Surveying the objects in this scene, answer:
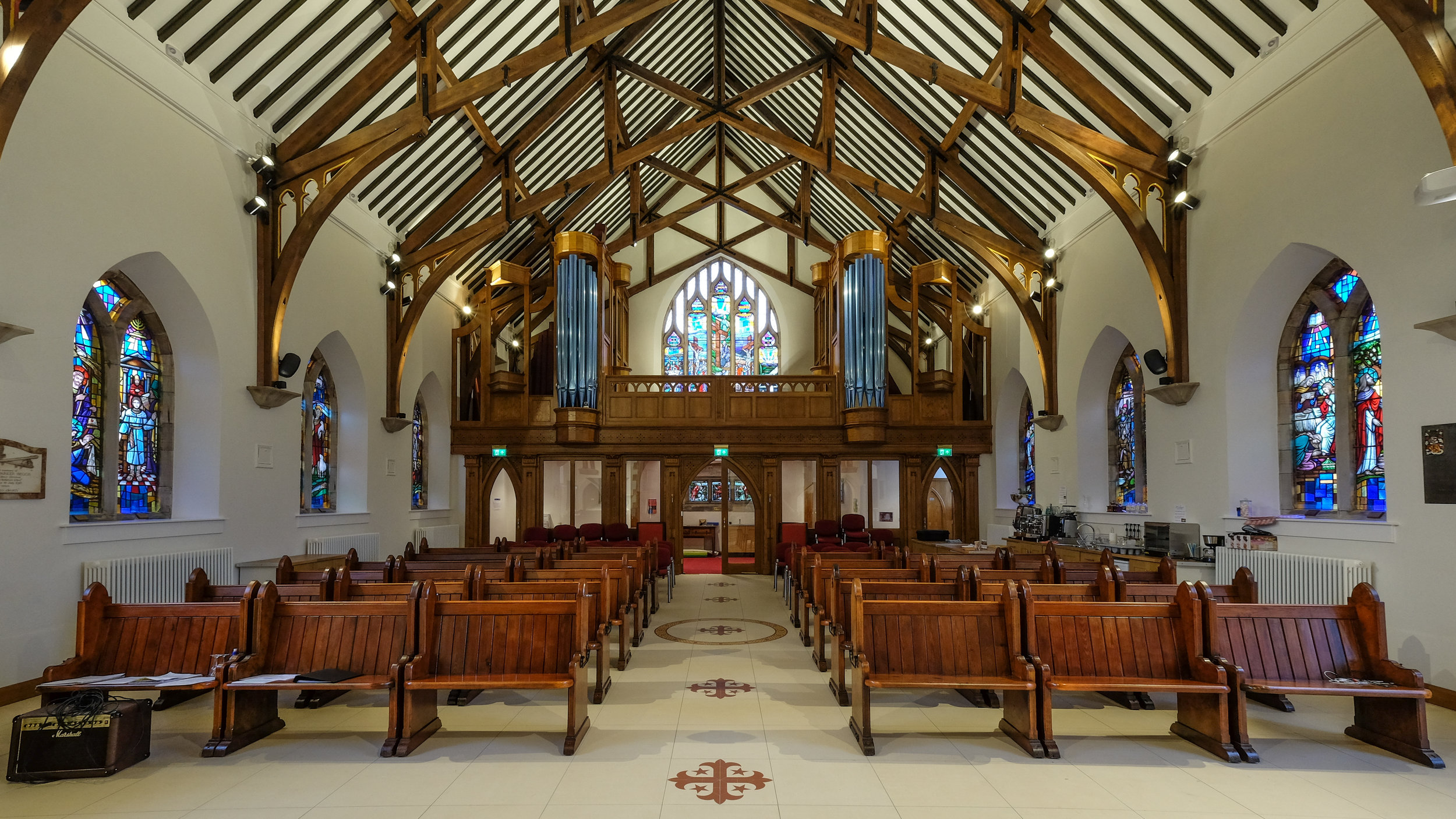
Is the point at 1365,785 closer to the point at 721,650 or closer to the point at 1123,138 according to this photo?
the point at 721,650

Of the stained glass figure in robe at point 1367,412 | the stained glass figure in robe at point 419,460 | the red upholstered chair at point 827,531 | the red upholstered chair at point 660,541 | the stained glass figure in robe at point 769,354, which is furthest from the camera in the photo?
the stained glass figure in robe at point 769,354

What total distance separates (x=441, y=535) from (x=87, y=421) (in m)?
7.16

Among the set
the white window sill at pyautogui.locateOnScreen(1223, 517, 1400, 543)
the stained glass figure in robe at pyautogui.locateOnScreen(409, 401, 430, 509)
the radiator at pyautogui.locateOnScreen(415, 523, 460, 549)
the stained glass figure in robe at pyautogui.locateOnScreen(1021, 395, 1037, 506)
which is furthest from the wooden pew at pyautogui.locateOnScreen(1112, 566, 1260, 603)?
the stained glass figure in robe at pyautogui.locateOnScreen(409, 401, 430, 509)

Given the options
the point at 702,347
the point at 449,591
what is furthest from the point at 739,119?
the point at 449,591

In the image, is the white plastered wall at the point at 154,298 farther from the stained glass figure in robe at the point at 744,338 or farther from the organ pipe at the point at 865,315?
the stained glass figure in robe at the point at 744,338

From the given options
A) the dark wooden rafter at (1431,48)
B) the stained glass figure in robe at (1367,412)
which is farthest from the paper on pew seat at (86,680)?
the stained glass figure in robe at (1367,412)

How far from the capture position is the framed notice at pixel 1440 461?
18.1 feet

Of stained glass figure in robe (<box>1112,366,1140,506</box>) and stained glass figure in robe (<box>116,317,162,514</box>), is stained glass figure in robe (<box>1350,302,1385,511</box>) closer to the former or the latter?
stained glass figure in robe (<box>1112,366,1140,506</box>)

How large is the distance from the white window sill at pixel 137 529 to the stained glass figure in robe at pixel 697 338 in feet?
34.9

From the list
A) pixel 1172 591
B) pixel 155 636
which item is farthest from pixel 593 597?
pixel 1172 591

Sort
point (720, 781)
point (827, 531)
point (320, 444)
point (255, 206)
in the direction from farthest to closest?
1. point (827, 531)
2. point (320, 444)
3. point (255, 206)
4. point (720, 781)

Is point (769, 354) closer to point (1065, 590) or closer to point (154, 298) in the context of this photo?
point (154, 298)

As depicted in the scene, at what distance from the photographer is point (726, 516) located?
14.6 m

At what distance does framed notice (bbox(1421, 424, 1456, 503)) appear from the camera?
5.52 meters
